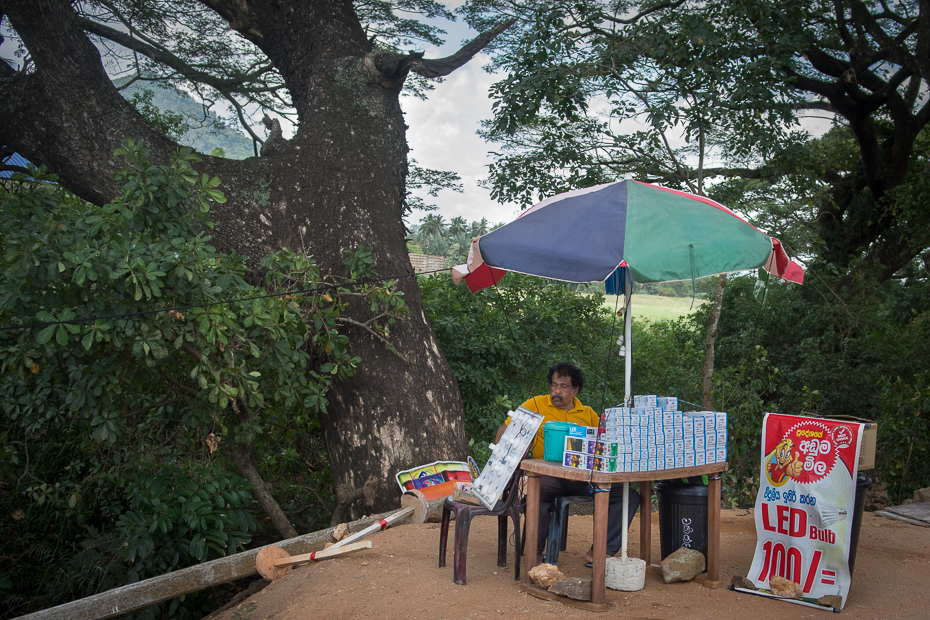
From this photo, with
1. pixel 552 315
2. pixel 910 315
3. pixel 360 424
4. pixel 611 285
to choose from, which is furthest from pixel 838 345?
pixel 360 424

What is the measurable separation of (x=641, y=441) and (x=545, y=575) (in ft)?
2.89

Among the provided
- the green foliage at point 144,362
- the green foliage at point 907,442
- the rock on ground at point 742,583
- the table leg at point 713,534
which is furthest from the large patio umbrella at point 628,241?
the green foliage at point 907,442

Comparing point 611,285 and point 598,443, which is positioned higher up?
point 611,285

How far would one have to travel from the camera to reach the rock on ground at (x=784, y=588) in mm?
3671

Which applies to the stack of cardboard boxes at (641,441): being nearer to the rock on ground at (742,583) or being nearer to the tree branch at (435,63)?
the rock on ground at (742,583)

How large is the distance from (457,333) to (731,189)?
431 centimetres

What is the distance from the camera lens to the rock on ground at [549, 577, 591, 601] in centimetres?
347

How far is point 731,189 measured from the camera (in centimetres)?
886

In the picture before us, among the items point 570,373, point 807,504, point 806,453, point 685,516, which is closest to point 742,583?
point 685,516

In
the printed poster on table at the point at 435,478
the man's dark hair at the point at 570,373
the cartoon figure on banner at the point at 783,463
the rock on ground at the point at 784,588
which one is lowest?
the rock on ground at the point at 784,588

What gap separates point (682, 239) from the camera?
3752 mm

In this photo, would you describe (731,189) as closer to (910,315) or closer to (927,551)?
(927,551)

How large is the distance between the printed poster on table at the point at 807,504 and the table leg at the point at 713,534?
249 millimetres

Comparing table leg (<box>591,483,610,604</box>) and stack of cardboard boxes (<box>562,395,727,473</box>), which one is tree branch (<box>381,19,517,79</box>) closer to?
stack of cardboard boxes (<box>562,395,727,473</box>)
